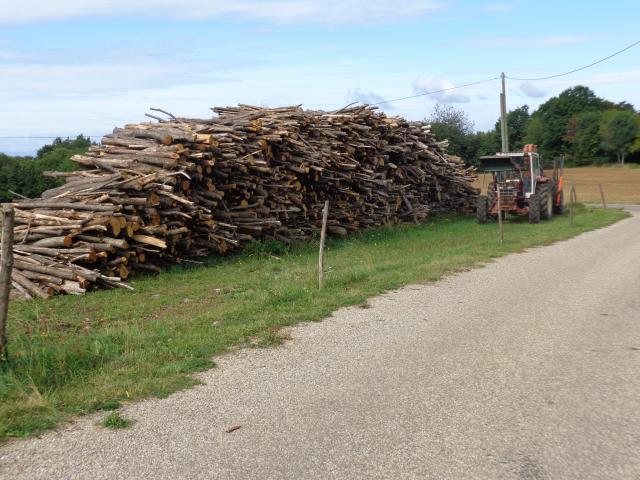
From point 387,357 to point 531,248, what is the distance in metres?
11.1

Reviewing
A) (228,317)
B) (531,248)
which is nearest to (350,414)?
(228,317)

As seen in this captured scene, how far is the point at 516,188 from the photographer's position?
25.4 meters

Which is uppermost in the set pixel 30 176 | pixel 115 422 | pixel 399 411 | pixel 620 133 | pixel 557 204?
pixel 620 133

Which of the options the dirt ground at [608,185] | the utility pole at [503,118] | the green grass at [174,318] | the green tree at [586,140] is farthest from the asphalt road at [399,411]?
the green tree at [586,140]

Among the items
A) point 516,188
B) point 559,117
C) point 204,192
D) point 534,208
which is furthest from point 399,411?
point 559,117

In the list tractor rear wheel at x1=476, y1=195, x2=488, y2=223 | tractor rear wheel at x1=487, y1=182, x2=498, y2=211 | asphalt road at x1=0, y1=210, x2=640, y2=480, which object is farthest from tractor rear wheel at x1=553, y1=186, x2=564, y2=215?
asphalt road at x1=0, y1=210, x2=640, y2=480

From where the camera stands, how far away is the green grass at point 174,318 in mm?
5961

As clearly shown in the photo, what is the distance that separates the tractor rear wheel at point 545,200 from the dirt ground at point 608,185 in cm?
734

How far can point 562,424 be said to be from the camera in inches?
211

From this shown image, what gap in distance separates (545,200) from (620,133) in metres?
65.7

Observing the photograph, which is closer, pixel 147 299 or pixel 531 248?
pixel 147 299

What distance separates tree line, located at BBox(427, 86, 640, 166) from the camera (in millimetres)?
84375

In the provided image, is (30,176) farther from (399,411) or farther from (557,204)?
(399,411)

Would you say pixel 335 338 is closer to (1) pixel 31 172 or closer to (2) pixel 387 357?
(2) pixel 387 357
